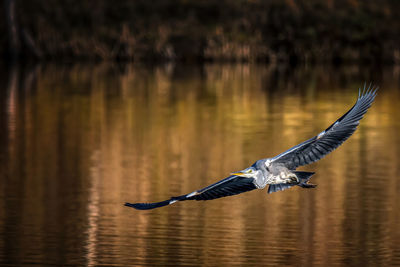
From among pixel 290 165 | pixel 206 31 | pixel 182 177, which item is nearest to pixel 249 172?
pixel 290 165

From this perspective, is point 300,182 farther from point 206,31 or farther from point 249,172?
point 206,31

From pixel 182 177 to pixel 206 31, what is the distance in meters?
42.4

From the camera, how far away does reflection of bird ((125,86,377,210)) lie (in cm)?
1208

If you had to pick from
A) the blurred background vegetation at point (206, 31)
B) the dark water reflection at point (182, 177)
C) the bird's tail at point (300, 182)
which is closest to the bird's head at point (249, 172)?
the bird's tail at point (300, 182)

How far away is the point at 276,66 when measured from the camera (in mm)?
61062

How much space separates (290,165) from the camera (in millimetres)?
12781

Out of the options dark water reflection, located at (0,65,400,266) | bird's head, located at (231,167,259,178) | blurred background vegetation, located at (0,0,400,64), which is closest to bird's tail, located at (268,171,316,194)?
bird's head, located at (231,167,259,178)

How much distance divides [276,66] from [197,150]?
3578 centimetres

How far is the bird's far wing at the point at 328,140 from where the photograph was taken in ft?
39.7

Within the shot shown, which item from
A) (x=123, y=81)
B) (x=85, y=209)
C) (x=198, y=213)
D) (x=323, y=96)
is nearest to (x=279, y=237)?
(x=198, y=213)

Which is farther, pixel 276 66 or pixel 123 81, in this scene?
pixel 276 66

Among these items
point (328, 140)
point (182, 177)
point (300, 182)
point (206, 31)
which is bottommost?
point (300, 182)

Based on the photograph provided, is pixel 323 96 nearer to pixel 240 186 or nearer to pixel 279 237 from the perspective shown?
pixel 279 237

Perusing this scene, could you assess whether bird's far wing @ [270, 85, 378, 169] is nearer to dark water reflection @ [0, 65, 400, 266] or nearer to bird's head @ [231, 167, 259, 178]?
bird's head @ [231, 167, 259, 178]
